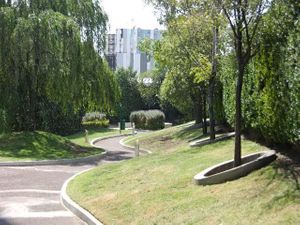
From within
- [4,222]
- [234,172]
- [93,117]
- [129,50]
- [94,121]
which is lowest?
[94,121]

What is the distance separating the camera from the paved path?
946 cm

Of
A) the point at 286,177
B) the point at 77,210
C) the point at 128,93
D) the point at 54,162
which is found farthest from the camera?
the point at 128,93

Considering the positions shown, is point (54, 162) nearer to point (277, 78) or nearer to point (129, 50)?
point (277, 78)

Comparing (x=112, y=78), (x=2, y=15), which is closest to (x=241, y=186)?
(x=2, y=15)

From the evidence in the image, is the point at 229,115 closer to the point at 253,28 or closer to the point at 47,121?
the point at 253,28

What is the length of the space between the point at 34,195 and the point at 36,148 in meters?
9.76

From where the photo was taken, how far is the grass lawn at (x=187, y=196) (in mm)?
7117

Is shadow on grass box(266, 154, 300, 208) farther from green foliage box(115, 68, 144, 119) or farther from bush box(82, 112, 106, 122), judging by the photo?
green foliage box(115, 68, 144, 119)

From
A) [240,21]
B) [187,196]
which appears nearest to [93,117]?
[240,21]

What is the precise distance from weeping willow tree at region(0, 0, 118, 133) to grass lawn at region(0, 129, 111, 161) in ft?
4.06

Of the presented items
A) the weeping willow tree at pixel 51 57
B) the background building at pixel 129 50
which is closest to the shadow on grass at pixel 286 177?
the weeping willow tree at pixel 51 57

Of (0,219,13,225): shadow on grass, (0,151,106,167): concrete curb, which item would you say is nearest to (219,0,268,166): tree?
(0,219,13,225): shadow on grass

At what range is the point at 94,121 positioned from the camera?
4794cm

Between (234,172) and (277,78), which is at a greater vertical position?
(277,78)
